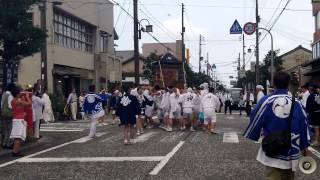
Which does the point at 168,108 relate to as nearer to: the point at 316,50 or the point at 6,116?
the point at 6,116

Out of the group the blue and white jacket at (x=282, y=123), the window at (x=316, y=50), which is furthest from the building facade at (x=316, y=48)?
the blue and white jacket at (x=282, y=123)

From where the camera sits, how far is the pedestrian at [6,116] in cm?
1412

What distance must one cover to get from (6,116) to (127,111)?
342cm

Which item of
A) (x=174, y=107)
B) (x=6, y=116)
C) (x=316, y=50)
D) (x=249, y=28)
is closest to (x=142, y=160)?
(x=6, y=116)

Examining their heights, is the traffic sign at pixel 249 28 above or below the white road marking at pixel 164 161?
above

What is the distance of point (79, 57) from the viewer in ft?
138

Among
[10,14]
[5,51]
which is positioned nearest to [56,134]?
[5,51]

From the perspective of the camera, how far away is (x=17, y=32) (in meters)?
15.6

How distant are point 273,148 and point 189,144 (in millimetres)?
10046

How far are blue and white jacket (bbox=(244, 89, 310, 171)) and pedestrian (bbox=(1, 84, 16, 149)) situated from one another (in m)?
9.18

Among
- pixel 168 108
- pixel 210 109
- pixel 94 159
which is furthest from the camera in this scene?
pixel 168 108

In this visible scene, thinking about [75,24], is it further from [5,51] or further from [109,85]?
[5,51]

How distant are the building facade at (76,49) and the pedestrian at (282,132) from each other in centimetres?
2542

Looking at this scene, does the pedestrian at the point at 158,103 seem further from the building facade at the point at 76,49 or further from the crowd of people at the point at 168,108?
the building facade at the point at 76,49
